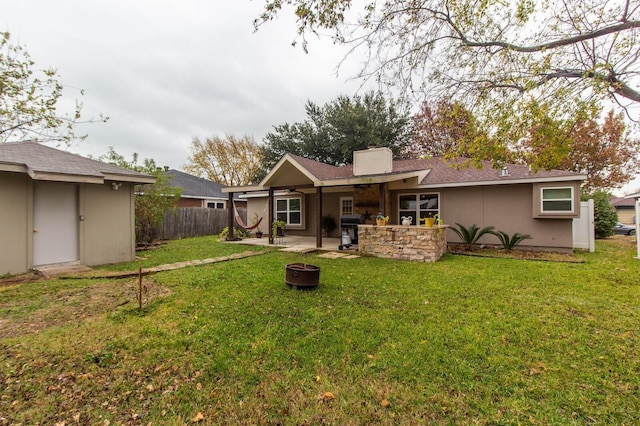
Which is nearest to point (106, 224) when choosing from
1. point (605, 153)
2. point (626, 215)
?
point (605, 153)

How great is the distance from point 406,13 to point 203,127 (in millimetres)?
24334

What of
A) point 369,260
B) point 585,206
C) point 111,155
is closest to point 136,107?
A: point 111,155

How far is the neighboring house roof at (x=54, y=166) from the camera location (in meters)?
5.86

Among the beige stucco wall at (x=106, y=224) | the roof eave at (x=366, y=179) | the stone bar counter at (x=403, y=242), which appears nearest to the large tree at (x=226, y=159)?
the roof eave at (x=366, y=179)

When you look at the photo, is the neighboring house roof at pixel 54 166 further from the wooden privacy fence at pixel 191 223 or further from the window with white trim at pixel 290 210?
the window with white trim at pixel 290 210

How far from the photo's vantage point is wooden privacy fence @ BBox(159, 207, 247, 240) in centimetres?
1334

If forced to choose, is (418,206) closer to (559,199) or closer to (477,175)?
(477,175)

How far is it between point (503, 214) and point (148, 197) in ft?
40.4

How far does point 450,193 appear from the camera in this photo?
10.3m

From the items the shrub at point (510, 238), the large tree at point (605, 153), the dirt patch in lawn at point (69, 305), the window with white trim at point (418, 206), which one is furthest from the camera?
the large tree at point (605, 153)

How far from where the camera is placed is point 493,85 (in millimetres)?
5234

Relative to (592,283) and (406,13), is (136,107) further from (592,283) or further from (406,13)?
(592,283)

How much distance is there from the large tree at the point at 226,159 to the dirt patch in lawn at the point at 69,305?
22.6 meters

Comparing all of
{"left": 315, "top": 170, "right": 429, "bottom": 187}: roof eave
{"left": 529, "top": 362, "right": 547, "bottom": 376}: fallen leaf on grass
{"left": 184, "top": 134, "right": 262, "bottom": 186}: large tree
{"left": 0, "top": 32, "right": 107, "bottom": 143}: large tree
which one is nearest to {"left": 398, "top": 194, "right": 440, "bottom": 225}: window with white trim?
{"left": 315, "top": 170, "right": 429, "bottom": 187}: roof eave
